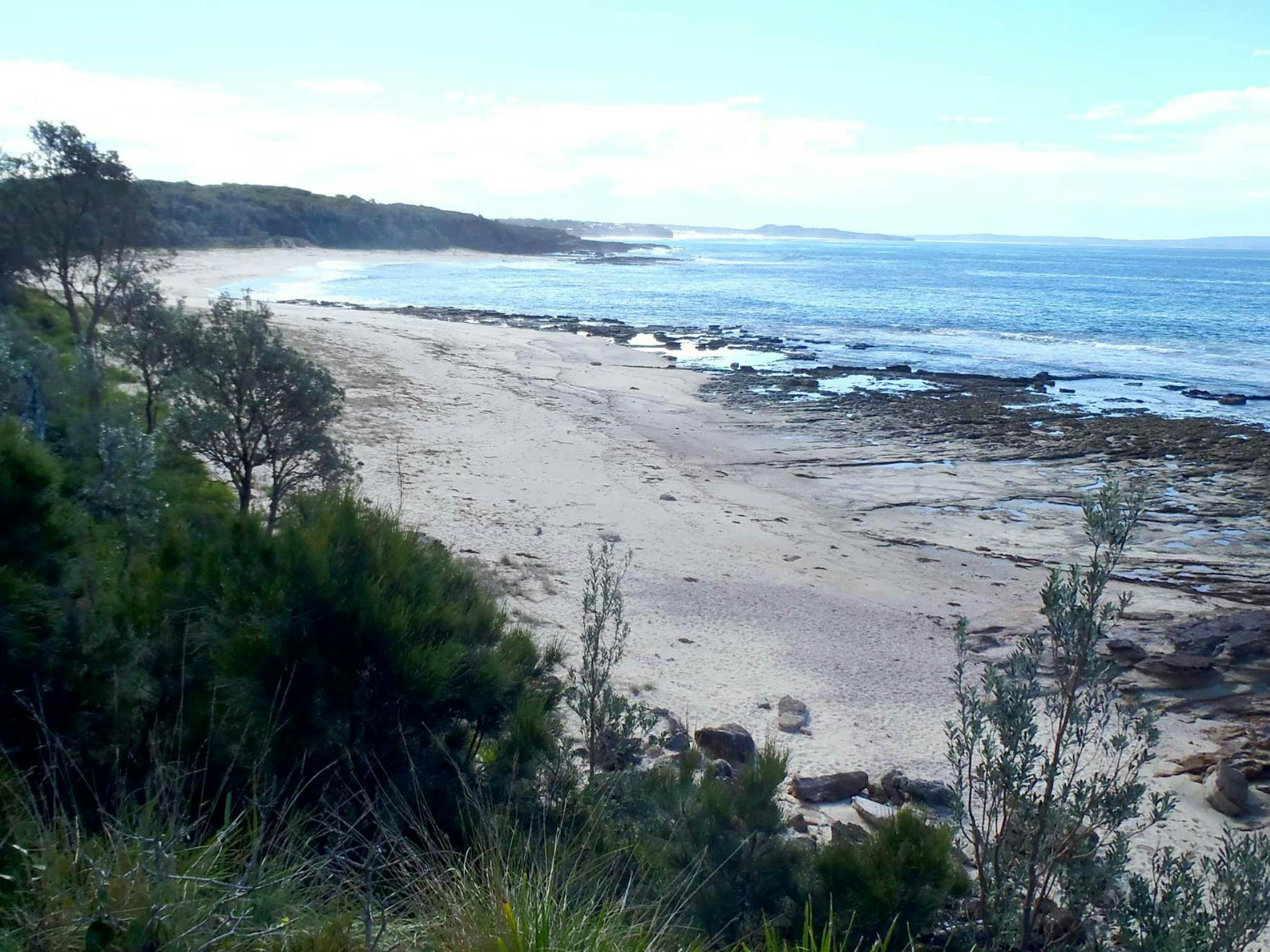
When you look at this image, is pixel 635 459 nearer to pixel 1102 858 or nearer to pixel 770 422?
pixel 770 422

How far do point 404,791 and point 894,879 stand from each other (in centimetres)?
218

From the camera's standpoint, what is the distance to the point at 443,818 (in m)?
4.42

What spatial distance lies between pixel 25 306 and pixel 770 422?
15.3 m

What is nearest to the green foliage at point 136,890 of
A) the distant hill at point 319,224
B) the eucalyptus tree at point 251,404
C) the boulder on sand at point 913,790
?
the boulder on sand at point 913,790

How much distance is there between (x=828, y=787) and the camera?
6855 mm

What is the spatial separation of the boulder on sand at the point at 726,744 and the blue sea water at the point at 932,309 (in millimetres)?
23479

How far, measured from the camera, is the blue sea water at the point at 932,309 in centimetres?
3519

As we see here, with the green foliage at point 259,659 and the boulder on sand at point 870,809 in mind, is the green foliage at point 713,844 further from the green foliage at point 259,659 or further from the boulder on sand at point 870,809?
the boulder on sand at point 870,809

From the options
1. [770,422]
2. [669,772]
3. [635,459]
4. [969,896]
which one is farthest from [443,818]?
[770,422]

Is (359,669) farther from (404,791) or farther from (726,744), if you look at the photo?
(726,744)

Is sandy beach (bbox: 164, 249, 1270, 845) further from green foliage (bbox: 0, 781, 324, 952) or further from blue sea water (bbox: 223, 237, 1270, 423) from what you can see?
blue sea water (bbox: 223, 237, 1270, 423)

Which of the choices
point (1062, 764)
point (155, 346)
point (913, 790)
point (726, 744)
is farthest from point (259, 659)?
point (155, 346)

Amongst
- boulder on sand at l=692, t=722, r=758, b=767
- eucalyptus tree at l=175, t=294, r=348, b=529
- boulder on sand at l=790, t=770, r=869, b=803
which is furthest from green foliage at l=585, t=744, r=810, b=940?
eucalyptus tree at l=175, t=294, r=348, b=529

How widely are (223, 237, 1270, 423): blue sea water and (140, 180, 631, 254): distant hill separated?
24.0ft
